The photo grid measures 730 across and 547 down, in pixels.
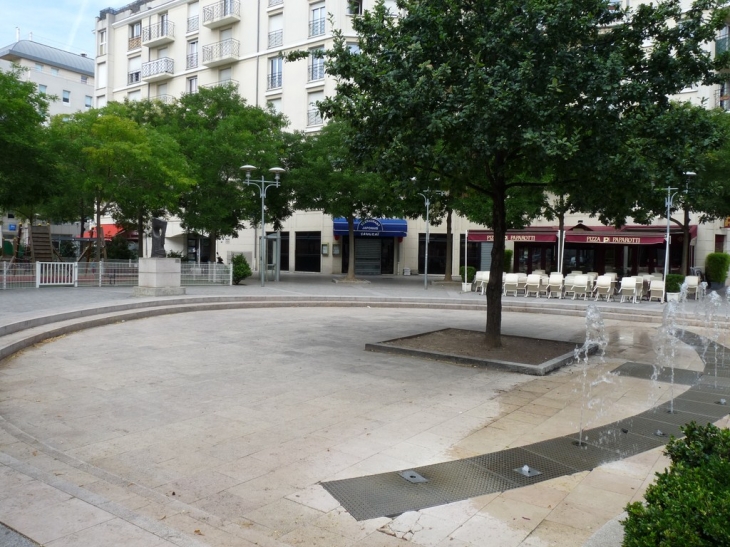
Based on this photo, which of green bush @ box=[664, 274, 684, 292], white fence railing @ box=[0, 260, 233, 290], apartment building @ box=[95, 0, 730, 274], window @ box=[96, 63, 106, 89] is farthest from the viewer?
window @ box=[96, 63, 106, 89]

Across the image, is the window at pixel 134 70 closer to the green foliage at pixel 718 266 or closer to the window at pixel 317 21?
the window at pixel 317 21

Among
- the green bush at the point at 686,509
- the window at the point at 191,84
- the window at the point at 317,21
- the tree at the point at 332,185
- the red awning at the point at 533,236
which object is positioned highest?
the window at the point at 317,21

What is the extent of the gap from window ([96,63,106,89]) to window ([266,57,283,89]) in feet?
60.8

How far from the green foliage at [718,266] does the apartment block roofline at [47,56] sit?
6812 cm

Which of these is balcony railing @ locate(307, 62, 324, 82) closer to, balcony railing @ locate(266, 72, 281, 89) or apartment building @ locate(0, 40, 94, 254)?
balcony railing @ locate(266, 72, 281, 89)

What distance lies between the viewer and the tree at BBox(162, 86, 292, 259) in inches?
1016

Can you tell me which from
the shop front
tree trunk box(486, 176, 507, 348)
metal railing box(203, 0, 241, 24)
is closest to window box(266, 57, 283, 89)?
metal railing box(203, 0, 241, 24)

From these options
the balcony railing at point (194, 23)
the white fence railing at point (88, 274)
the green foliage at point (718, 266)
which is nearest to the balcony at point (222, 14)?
the balcony railing at point (194, 23)

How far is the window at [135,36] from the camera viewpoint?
45.0 metres

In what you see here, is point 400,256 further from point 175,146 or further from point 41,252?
point 41,252

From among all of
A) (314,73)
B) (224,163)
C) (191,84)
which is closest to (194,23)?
A: (191,84)

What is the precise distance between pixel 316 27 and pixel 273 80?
465 centimetres

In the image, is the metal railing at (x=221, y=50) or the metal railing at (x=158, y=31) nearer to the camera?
the metal railing at (x=221, y=50)

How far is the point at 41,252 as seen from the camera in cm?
2772
